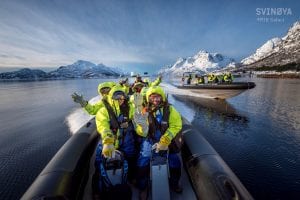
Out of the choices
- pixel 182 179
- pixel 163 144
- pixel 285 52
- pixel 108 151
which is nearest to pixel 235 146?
pixel 182 179

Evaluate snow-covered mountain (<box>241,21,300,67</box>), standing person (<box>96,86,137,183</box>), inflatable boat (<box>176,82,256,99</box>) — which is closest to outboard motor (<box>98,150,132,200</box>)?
standing person (<box>96,86,137,183</box>)

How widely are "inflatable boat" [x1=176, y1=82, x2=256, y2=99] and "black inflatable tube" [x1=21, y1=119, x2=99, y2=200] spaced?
1225 centimetres

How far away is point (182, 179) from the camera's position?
124 inches

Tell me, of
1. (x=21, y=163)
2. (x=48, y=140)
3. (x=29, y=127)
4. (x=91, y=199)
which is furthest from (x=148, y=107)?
(x=29, y=127)

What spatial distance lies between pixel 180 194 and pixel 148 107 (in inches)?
58.2

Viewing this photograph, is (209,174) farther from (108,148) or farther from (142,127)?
(108,148)

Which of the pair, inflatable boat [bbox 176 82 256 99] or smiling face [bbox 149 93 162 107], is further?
inflatable boat [bbox 176 82 256 99]

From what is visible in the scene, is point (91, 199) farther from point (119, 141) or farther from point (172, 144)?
point (172, 144)

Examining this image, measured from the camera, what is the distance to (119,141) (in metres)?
2.75

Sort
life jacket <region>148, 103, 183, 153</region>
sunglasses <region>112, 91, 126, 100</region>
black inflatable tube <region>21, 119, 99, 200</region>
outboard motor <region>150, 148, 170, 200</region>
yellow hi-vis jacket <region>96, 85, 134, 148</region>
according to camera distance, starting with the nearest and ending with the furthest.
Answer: black inflatable tube <region>21, 119, 99, 200</region>
outboard motor <region>150, 148, 170, 200</region>
yellow hi-vis jacket <region>96, 85, 134, 148</region>
life jacket <region>148, 103, 183, 153</region>
sunglasses <region>112, 91, 126, 100</region>

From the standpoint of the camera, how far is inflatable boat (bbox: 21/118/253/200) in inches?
84.0

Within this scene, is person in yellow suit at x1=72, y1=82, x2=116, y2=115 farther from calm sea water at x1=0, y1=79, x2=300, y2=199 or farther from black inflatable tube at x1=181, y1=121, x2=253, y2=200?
calm sea water at x1=0, y1=79, x2=300, y2=199

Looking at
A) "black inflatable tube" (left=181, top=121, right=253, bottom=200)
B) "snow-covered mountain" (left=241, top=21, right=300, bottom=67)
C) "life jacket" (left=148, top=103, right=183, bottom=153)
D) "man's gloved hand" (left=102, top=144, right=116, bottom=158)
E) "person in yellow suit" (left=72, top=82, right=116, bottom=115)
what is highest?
"snow-covered mountain" (left=241, top=21, right=300, bottom=67)

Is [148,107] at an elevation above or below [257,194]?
above
